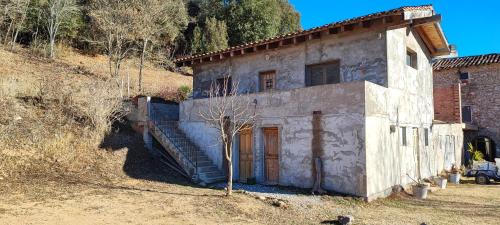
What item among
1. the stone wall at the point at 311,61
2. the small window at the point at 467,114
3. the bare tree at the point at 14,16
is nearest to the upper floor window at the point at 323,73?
the stone wall at the point at 311,61

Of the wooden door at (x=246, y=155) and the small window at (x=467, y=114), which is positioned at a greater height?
the small window at (x=467, y=114)

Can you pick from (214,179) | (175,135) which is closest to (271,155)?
(214,179)

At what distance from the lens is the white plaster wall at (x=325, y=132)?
1049cm

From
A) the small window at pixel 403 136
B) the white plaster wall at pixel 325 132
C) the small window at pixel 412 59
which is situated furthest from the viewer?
the small window at pixel 412 59

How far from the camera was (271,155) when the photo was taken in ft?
41.7

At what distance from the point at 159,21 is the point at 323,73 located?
62.7 ft

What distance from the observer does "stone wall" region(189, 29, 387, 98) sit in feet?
39.5

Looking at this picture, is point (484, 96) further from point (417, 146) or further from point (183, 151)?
point (183, 151)

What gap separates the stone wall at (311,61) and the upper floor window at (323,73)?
0.21 meters

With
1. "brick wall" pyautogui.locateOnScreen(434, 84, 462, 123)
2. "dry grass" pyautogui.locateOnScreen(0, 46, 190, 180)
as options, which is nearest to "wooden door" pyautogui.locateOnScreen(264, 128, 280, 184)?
"dry grass" pyautogui.locateOnScreen(0, 46, 190, 180)

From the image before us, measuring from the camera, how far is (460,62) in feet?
80.9

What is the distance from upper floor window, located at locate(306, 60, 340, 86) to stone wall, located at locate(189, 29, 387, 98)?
0.21m

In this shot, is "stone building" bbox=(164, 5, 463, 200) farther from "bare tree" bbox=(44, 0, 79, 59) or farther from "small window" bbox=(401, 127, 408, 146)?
"bare tree" bbox=(44, 0, 79, 59)

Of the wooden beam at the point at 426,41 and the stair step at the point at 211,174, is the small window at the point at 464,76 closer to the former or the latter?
the wooden beam at the point at 426,41
